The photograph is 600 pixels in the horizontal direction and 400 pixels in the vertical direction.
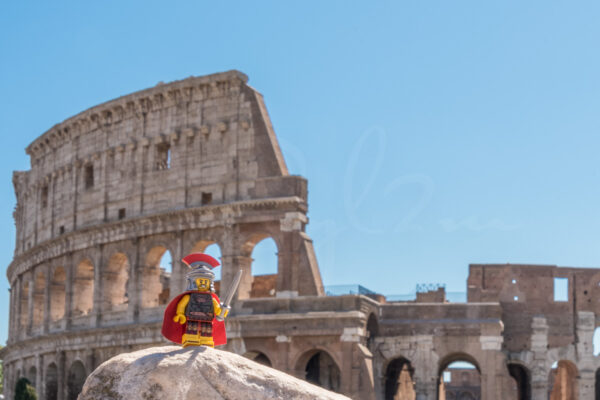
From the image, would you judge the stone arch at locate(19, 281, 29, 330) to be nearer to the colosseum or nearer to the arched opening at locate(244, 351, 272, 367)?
the colosseum

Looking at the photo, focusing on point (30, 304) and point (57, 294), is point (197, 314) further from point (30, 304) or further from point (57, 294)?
point (30, 304)

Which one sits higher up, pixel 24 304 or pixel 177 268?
pixel 177 268

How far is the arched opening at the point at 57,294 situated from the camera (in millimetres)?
37062

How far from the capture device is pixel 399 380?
3378 centimetres

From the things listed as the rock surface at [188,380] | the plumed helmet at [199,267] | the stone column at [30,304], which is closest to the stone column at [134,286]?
the stone column at [30,304]

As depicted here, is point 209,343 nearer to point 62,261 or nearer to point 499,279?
point 499,279

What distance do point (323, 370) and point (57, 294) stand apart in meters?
12.8

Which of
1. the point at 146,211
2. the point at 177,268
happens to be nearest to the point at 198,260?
the point at 177,268

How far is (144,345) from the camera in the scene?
3152 cm

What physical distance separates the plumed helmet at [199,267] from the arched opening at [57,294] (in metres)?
26.0

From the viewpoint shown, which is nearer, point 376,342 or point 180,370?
point 180,370

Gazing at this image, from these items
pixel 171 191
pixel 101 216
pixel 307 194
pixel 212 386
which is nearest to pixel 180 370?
pixel 212 386

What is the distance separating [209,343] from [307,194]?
19.0 meters

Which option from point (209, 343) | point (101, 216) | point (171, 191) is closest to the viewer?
point (209, 343)
